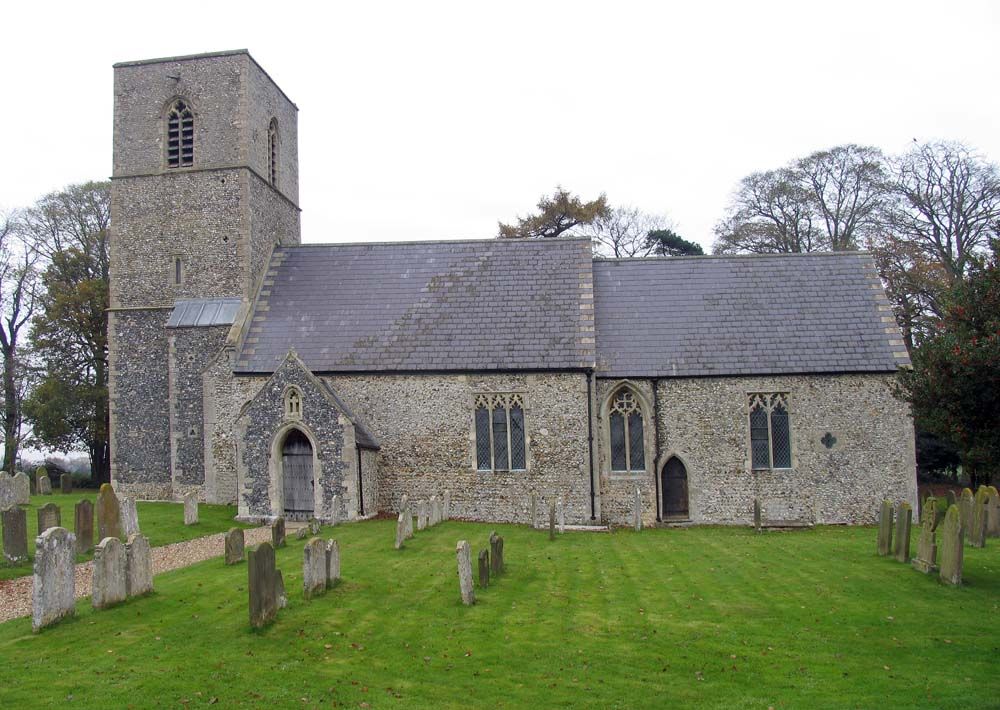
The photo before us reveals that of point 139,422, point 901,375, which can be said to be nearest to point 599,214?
point 139,422

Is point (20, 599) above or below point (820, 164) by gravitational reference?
below

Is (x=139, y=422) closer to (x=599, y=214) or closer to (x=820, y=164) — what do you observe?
(x=599, y=214)

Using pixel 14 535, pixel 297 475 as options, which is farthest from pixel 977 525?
pixel 14 535

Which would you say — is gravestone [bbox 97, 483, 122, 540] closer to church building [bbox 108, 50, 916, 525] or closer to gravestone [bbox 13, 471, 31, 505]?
church building [bbox 108, 50, 916, 525]

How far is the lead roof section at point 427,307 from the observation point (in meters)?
23.2

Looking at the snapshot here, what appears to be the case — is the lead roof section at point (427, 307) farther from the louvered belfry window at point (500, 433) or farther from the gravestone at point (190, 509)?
the gravestone at point (190, 509)

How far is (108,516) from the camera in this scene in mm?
17250

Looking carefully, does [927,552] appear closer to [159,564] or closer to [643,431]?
[643,431]

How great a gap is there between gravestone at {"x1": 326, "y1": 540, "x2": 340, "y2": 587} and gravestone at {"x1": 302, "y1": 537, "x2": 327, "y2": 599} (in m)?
0.11

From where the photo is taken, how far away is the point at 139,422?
84.5 ft

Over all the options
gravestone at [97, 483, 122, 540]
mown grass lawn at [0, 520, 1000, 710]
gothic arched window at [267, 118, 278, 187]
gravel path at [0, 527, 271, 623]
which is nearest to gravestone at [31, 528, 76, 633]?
mown grass lawn at [0, 520, 1000, 710]

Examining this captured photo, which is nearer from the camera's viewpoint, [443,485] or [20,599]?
[20,599]

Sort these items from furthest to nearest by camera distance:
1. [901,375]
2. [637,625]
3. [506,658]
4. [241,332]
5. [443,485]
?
[241,332]
[443,485]
[901,375]
[637,625]
[506,658]

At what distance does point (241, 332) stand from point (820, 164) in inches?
1196
